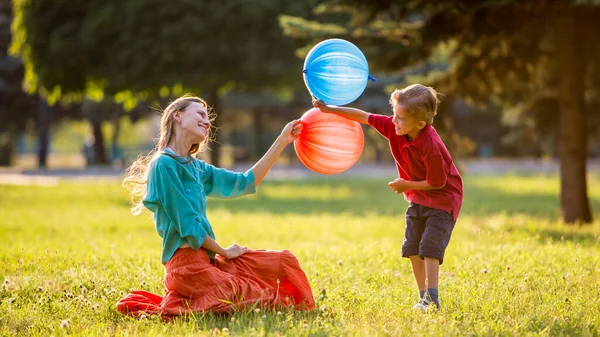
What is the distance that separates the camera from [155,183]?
526cm

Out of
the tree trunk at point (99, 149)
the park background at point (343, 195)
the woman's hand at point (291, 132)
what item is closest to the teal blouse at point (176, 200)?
the park background at point (343, 195)

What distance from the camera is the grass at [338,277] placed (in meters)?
4.93

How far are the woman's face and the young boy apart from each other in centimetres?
87

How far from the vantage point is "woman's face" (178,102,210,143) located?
5.45 metres

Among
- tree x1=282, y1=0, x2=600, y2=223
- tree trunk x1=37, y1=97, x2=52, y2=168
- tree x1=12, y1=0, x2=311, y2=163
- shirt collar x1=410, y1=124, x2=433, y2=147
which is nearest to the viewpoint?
shirt collar x1=410, y1=124, x2=433, y2=147

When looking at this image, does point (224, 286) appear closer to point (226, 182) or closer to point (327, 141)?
point (226, 182)

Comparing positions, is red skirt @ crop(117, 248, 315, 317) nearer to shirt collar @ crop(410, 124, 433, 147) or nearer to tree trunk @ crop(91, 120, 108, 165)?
shirt collar @ crop(410, 124, 433, 147)

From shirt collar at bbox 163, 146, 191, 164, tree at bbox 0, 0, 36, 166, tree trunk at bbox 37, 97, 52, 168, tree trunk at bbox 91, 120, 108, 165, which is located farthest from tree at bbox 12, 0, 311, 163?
tree trunk at bbox 91, 120, 108, 165

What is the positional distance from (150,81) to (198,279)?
16212 mm

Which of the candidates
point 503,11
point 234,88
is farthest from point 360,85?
point 234,88

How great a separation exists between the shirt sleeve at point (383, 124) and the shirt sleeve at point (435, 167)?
1.31ft

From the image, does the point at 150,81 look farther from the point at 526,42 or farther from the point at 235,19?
the point at 526,42

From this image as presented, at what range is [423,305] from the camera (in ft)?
17.6

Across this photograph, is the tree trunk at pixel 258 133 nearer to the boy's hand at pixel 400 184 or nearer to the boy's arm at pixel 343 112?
the boy's arm at pixel 343 112
